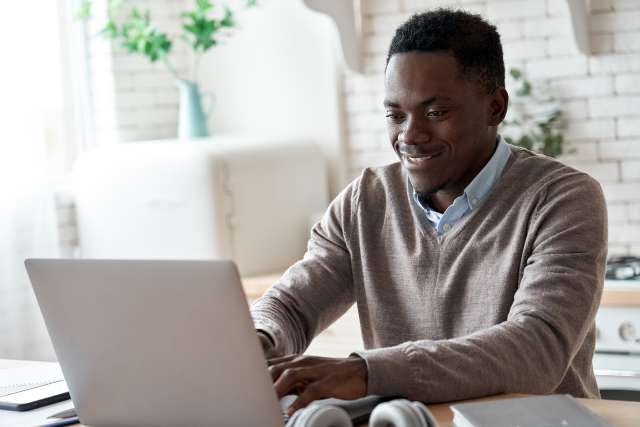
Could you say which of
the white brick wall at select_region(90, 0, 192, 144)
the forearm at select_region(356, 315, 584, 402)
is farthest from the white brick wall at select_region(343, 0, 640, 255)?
the forearm at select_region(356, 315, 584, 402)

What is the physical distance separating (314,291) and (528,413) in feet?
2.51

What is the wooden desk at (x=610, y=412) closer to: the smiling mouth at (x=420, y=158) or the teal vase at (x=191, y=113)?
the smiling mouth at (x=420, y=158)

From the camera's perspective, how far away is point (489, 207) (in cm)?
202

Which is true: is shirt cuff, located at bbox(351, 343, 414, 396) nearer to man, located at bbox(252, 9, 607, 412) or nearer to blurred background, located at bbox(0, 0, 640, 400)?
man, located at bbox(252, 9, 607, 412)

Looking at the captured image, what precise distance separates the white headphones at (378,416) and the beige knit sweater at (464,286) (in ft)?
0.51

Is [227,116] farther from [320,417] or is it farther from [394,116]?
[320,417]

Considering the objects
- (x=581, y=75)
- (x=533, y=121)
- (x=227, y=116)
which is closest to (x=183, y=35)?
(x=227, y=116)

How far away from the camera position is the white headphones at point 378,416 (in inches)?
54.2

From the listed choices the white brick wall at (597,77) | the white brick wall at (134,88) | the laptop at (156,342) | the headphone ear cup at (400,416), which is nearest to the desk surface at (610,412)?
the headphone ear cup at (400,416)

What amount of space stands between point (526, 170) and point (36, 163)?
239 cm

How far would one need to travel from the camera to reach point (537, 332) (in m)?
1.72

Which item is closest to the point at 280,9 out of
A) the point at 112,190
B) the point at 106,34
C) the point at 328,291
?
the point at 106,34

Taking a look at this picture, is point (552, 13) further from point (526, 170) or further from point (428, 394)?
point (428, 394)

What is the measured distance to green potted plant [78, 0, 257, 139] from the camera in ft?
12.8
